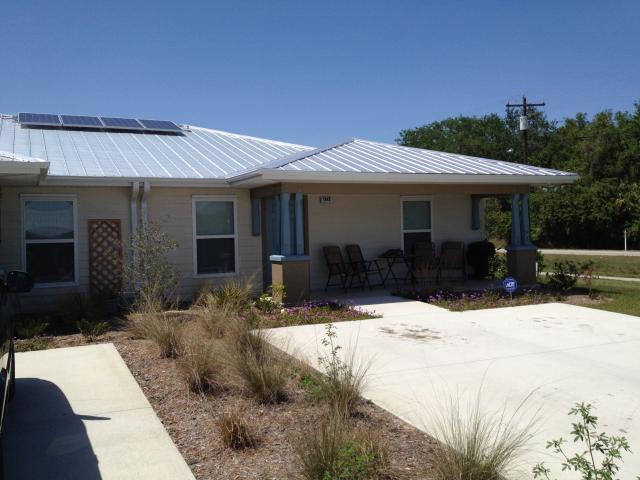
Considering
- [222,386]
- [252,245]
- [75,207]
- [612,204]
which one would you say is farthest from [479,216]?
[612,204]

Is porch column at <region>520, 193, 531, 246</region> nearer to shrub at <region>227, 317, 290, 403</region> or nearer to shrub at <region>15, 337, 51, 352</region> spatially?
shrub at <region>227, 317, 290, 403</region>

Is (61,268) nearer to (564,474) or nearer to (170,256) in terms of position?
(170,256)

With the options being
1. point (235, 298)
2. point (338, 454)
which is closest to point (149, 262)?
point (235, 298)

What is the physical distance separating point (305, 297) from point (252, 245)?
2301 mm

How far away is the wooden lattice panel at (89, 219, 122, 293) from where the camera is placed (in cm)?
1156

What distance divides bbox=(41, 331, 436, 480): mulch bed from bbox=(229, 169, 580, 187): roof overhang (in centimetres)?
483

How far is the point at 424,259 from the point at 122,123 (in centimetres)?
931

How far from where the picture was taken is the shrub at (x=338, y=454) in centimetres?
361

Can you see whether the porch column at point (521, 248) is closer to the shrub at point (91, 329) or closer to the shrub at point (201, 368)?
the shrub at point (91, 329)

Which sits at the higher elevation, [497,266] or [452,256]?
[452,256]

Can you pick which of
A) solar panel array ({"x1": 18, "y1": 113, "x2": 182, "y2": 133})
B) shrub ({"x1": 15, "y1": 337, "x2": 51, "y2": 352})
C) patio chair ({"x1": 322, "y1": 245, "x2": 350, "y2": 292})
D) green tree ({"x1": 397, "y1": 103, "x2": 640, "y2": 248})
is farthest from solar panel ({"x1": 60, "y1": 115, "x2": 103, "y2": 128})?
green tree ({"x1": 397, "y1": 103, "x2": 640, "y2": 248})

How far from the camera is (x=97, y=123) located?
→ 16016 mm

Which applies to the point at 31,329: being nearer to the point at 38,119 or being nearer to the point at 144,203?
the point at 144,203

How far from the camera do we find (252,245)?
13.1m
